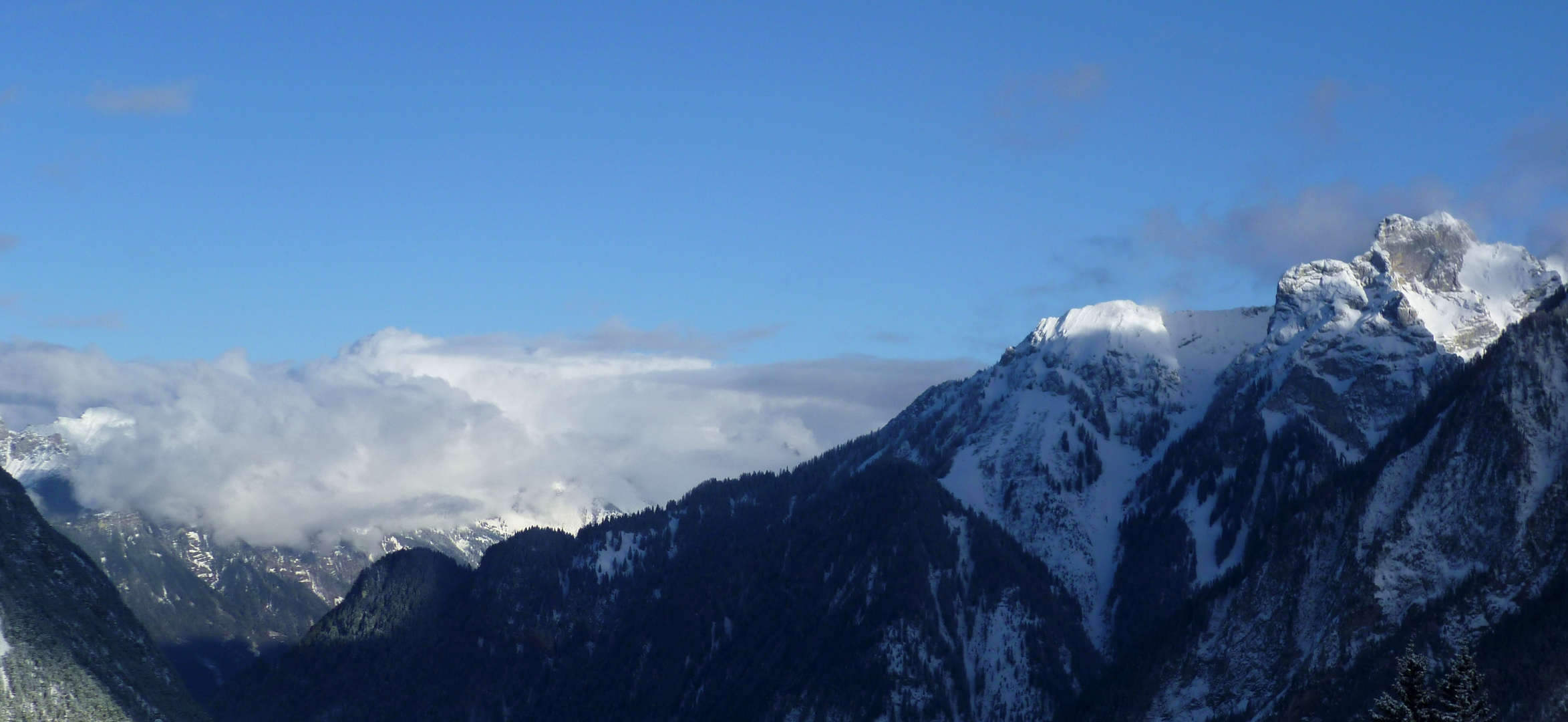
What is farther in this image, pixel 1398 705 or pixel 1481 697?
pixel 1481 697

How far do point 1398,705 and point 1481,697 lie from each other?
690 inches

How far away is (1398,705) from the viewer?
479ft

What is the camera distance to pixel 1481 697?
6225 inches

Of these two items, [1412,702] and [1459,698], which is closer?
[1459,698]

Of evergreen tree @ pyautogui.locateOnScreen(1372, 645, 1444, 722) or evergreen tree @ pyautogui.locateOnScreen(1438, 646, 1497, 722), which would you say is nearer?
evergreen tree @ pyautogui.locateOnScreen(1372, 645, 1444, 722)

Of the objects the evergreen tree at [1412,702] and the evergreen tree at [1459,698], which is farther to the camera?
the evergreen tree at [1459,698]

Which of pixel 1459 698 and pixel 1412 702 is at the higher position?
pixel 1459 698
